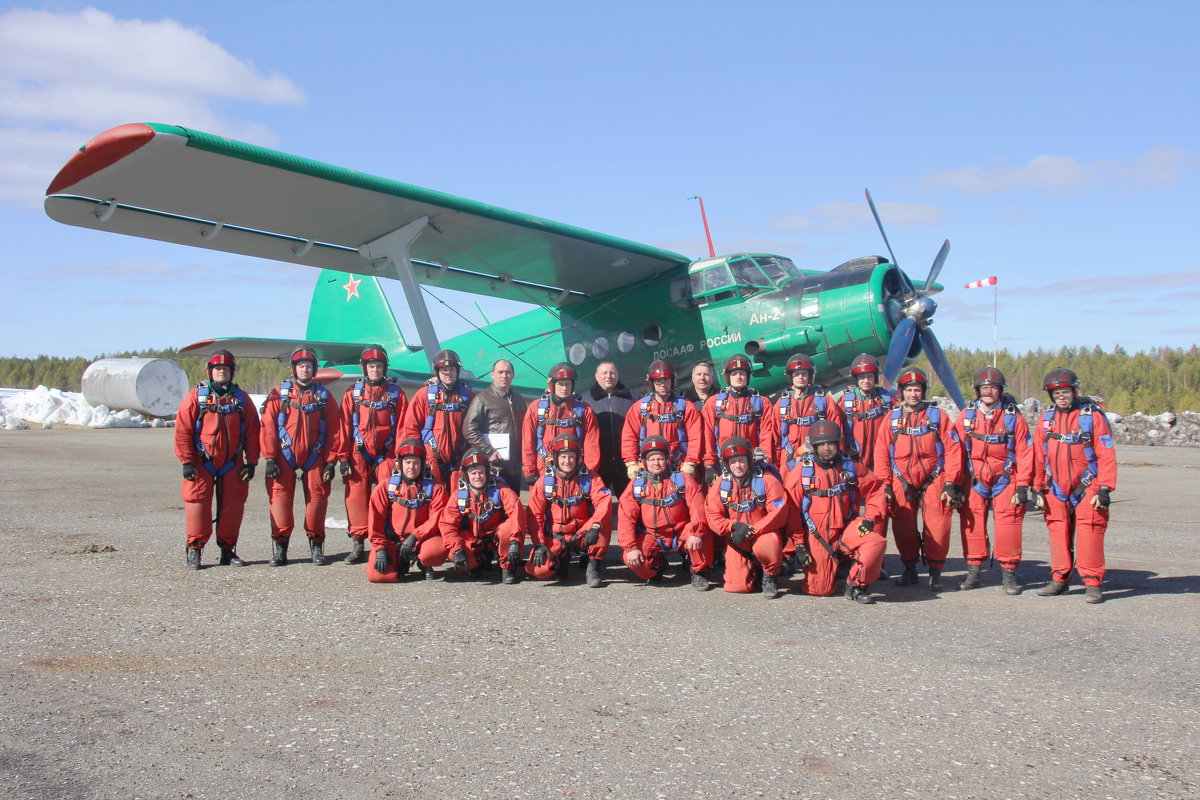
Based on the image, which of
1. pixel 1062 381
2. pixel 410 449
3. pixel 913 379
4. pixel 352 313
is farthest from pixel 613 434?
pixel 352 313

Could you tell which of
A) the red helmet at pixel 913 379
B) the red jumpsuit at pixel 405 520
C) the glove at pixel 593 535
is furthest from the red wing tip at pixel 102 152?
the red helmet at pixel 913 379

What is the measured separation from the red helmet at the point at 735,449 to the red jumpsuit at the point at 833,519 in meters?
0.44

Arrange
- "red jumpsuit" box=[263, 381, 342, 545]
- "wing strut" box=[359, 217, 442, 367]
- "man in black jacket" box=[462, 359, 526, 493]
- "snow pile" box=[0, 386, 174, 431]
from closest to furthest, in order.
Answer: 1. "red jumpsuit" box=[263, 381, 342, 545]
2. "man in black jacket" box=[462, 359, 526, 493]
3. "wing strut" box=[359, 217, 442, 367]
4. "snow pile" box=[0, 386, 174, 431]

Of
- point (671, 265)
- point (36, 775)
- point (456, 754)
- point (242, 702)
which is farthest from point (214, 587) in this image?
point (671, 265)

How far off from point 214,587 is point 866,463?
5.70 metres

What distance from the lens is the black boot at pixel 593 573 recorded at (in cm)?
659

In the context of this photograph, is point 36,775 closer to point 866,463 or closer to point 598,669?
point 598,669

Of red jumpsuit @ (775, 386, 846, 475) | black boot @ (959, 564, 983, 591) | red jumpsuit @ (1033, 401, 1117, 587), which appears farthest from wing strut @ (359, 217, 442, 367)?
red jumpsuit @ (1033, 401, 1117, 587)

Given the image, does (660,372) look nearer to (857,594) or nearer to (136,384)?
(857,594)

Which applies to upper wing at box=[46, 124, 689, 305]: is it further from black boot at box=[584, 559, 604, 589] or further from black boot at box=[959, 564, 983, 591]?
black boot at box=[959, 564, 983, 591]

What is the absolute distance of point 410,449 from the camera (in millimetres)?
7145

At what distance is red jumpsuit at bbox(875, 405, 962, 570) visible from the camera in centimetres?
664

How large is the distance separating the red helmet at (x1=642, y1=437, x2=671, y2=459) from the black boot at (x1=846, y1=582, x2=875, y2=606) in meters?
1.78

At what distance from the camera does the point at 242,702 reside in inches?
151
